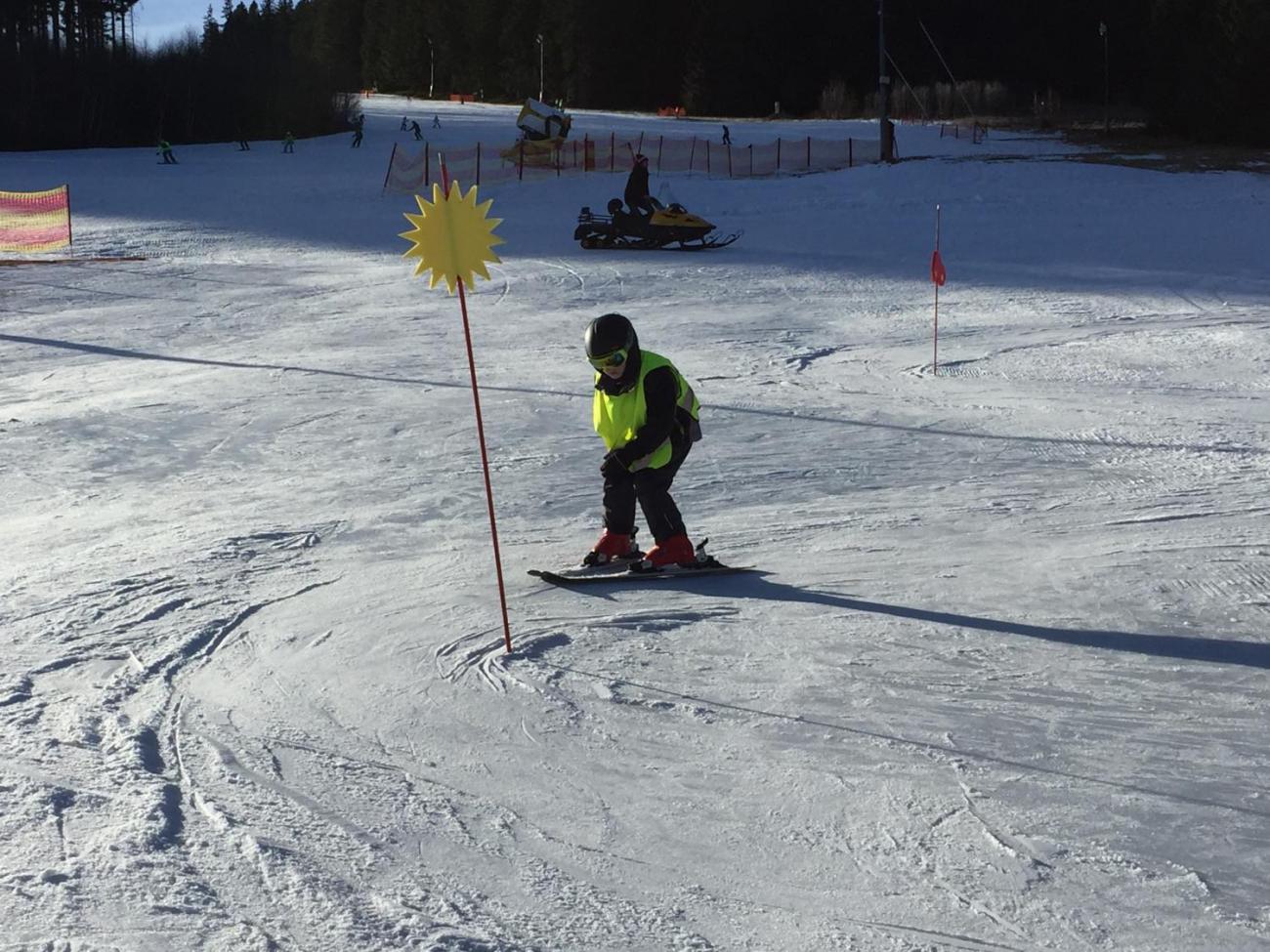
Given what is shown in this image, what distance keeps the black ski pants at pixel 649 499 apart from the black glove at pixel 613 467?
1.1 inches

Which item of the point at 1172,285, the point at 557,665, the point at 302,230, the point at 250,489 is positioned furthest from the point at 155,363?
the point at 302,230

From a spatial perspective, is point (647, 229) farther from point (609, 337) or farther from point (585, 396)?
point (609, 337)

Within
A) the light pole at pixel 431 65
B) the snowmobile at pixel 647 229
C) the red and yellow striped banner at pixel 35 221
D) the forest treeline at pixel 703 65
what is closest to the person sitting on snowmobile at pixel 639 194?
the snowmobile at pixel 647 229

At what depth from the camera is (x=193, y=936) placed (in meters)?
3.53

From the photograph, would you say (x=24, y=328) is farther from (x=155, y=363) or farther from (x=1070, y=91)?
(x=1070, y=91)

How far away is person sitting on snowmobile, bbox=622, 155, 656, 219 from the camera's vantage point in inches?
896

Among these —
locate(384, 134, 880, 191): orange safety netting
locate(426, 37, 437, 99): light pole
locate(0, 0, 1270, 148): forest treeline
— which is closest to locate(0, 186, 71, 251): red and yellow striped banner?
locate(384, 134, 880, 191): orange safety netting

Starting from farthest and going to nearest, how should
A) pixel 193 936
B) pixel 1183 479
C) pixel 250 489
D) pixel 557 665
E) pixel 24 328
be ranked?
pixel 24 328, pixel 250 489, pixel 1183 479, pixel 557 665, pixel 193 936

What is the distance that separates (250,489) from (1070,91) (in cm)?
7257

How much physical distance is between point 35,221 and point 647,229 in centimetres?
1344

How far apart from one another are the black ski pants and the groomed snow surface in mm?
326

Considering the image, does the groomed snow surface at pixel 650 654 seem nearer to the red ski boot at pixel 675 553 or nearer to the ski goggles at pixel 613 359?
the red ski boot at pixel 675 553

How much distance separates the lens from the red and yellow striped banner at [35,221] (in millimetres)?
25703

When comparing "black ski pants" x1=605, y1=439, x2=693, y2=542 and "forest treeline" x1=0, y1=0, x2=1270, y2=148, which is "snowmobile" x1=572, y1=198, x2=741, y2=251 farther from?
"forest treeline" x1=0, y1=0, x2=1270, y2=148
